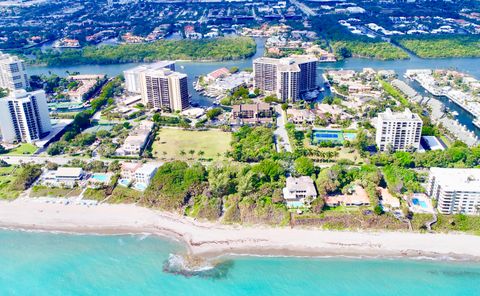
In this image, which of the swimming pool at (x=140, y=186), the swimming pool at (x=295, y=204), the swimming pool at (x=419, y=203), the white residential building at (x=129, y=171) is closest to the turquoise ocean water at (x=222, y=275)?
the swimming pool at (x=295, y=204)

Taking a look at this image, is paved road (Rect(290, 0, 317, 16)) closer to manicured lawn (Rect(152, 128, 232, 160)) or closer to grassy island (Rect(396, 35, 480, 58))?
grassy island (Rect(396, 35, 480, 58))

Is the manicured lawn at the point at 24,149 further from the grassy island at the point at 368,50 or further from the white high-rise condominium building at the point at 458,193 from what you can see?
the grassy island at the point at 368,50

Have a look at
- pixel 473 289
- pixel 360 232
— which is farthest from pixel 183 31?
pixel 473 289

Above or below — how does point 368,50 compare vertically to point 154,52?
below

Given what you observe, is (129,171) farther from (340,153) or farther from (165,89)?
(340,153)

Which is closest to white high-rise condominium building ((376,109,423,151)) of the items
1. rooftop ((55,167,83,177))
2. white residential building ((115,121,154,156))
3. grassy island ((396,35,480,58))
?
white residential building ((115,121,154,156))

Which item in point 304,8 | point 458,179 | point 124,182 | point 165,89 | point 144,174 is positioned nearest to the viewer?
point 458,179

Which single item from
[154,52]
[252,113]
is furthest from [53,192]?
[154,52]
